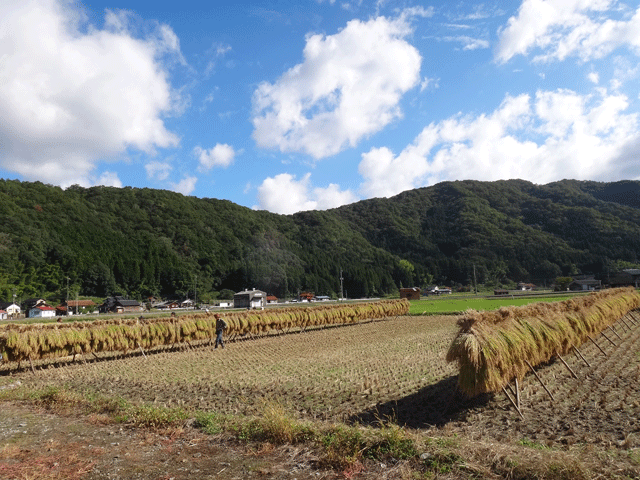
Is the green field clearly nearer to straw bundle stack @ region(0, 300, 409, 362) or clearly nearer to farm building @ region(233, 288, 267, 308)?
straw bundle stack @ region(0, 300, 409, 362)

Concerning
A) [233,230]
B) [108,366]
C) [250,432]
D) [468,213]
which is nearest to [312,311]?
[108,366]

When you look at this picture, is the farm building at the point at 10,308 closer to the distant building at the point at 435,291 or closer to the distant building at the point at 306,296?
the distant building at the point at 306,296

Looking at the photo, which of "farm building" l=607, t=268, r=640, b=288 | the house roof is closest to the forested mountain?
the house roof

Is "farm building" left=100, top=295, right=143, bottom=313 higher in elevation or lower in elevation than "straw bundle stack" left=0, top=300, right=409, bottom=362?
higher

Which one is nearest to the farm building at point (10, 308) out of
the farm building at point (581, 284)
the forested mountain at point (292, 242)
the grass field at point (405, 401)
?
the forested mountain at point (292, 242)

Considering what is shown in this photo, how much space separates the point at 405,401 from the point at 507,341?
280 centimetres

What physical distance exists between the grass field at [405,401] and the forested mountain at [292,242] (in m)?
96.7

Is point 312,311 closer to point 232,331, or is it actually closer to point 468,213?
point 232,331

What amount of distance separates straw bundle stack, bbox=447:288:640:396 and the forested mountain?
10654 cm

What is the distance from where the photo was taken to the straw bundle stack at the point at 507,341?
8.30 metres

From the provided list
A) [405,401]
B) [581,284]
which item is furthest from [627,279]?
[405,401]

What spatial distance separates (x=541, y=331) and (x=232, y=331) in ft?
63.4

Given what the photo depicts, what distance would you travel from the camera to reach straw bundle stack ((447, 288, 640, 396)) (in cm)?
830

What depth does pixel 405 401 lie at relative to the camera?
974 cm
